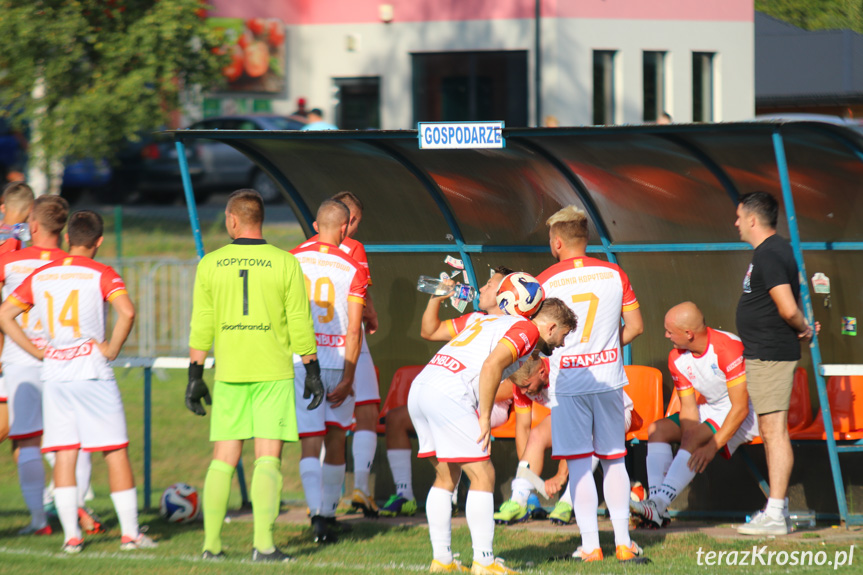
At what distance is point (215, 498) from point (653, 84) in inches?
761

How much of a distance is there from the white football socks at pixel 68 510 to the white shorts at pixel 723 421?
3990 mm

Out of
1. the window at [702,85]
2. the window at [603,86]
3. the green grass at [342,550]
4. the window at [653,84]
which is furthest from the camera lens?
the window at [702,85]

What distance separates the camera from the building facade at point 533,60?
890 inches

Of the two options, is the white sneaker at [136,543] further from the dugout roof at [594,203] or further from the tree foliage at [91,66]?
the tree foliage at [91,66]

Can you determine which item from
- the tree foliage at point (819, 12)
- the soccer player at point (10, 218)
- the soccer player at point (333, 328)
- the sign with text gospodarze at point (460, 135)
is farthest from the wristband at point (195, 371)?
the tree foliage at point (819, 12)

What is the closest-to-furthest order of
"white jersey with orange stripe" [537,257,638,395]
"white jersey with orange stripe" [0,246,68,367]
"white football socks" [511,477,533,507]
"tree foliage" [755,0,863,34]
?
"white jersey with orange stripe" [537,257,638,395] < "white jersey with orange stripe" [0,246,68,367] < "white football socks" [511,477,533,507] < "tree foliage" [755,0,863,34]

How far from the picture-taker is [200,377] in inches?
238

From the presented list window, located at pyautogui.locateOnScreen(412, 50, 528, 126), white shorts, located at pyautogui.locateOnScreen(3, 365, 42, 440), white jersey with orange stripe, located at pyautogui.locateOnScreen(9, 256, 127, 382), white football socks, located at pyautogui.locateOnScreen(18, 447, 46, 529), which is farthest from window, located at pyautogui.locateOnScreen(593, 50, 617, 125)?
white jersey with orange stripe, located at pyautogui.locateOnScreen(9, 256, 127, 382)

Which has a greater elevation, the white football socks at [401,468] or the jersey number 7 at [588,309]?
the jersey number 7 at [588,309]

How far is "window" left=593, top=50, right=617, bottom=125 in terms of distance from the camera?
75.4 ft

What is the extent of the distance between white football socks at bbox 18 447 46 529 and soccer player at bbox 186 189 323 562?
1.62m

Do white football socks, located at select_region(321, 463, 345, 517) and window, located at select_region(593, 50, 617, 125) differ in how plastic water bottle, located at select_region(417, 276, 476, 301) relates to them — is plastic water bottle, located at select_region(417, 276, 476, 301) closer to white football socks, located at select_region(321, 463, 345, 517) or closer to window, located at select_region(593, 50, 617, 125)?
white football socks, located at select_region(321, 463, 345, 517)

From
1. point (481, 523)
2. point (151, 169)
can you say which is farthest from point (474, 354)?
point (151, 169)

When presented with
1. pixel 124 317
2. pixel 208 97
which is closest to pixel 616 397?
pixel 124 317
